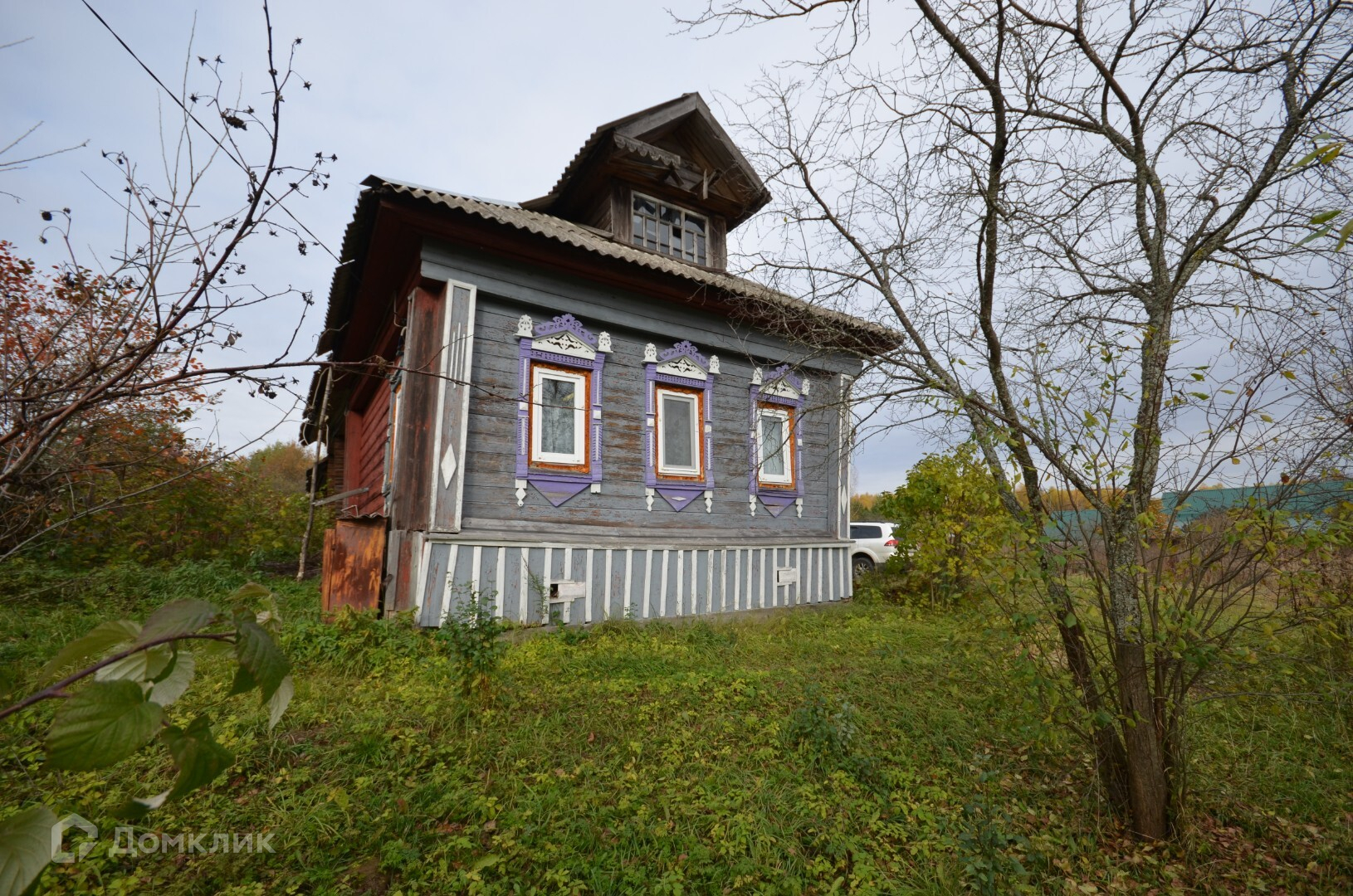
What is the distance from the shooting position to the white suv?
45.9ft

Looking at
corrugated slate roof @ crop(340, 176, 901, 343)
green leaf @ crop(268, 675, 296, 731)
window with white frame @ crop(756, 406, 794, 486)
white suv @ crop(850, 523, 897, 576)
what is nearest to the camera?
green leaf @ crop(268, 675, 296, 731)

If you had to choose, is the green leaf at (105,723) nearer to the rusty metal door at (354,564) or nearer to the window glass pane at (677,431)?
the rusty metal door at (354,564)

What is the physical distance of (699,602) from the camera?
6.63 m

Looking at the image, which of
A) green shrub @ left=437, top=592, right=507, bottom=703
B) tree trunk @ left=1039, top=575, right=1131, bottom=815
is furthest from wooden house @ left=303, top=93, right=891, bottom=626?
tree trunk @ left=1039, top=575, right=1131, bottom=815

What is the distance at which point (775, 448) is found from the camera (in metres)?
7.68

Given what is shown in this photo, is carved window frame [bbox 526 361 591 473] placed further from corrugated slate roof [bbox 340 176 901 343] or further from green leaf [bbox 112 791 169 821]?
green leaf [bbox 112 791 169 821]

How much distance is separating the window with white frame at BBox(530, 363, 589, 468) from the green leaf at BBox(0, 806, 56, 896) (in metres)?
5.28

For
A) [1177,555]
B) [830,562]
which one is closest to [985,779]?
[1177,555]

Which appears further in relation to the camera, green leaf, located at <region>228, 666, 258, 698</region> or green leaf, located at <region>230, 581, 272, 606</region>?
green leaf, located at <region>230, 581, 272, 606</region>

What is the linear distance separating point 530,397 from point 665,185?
4.28 m

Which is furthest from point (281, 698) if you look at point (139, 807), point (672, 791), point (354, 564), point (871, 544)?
point (871, 544)

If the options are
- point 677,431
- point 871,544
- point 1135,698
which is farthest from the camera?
point 871,544

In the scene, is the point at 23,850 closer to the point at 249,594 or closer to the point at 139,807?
the point at 139,807

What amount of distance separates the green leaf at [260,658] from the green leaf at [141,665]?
88 millimetres
